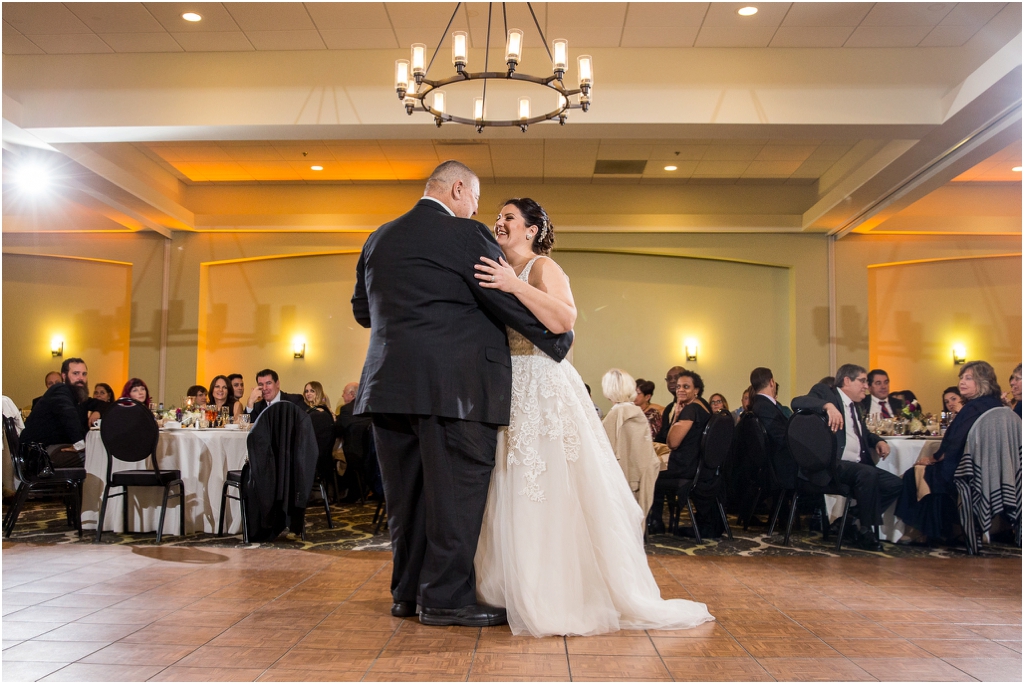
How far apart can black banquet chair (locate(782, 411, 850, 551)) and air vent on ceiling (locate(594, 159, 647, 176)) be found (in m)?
5.13

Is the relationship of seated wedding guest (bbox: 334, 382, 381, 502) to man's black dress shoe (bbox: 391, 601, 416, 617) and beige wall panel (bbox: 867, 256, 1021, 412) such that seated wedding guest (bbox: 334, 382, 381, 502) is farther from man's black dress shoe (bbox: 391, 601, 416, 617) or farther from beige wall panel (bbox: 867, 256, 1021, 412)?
beige wall panel (bbox: 867, 256, 1021, 412)

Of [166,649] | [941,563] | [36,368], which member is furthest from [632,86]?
[36,368]

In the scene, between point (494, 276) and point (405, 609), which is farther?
point (405, 609)

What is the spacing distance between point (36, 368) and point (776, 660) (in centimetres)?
1112

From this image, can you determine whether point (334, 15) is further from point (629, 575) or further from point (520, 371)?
point (629, 575)

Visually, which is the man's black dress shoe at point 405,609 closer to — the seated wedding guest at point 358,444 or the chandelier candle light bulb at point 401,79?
the chandelier candle light bulb at point 401,79

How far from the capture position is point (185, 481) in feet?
18.3

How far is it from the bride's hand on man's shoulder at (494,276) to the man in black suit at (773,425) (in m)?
3.25

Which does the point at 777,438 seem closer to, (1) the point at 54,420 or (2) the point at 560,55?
(2) the point at 560,55

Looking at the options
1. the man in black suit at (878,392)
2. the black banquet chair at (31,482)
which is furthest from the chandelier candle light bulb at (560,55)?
the man in black suit at (878,392)

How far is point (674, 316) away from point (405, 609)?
8.42 metres

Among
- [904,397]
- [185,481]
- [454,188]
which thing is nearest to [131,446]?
[185,481]

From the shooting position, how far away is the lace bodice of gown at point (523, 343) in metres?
2.93

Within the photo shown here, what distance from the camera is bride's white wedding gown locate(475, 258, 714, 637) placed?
265 centimetres
